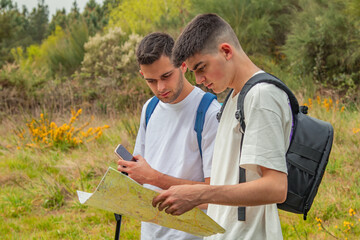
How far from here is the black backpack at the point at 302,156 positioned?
148 cm

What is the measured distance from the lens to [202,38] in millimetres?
1620

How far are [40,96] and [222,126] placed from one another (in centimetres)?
1005

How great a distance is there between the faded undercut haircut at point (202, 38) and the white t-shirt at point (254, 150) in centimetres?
22

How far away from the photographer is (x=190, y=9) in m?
12.9

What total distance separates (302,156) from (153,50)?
1130mm

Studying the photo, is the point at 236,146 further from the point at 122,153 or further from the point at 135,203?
the point at 122,153

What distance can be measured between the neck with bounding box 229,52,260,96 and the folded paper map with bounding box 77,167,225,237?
0.48 m

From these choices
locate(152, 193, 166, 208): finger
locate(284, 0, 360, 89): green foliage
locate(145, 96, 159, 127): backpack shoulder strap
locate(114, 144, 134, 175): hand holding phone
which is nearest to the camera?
locate(152, 193, 166, 208): finger

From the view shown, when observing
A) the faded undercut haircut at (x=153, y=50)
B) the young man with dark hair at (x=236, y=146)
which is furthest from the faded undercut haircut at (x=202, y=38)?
the faded undercut haircut at (x=153, y=50)

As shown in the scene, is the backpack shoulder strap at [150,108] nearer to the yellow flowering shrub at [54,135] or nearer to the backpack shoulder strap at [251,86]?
the backpack shoulder strap at [251,86]

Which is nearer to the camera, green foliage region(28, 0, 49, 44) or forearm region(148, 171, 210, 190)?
forearm region(148, 171, 210, 190)

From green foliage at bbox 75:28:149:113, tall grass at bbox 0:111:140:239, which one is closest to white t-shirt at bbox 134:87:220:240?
tall grass at bbox 0:111:140:239

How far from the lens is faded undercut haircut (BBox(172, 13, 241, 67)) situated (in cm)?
162

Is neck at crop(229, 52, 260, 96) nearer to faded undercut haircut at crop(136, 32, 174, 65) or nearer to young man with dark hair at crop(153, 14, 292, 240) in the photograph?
young man with dark hair at crop(153, 14, 292, 240)
